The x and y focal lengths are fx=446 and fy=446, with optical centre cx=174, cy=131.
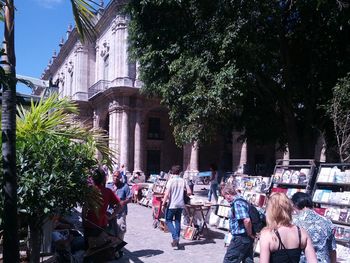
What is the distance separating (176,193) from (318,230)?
5054 mm

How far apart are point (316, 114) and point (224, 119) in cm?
350

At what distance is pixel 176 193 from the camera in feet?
30.0

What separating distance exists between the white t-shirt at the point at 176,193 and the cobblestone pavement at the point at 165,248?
87cm

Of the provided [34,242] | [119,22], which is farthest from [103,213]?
[119,22]

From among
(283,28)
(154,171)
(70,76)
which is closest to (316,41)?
(283,28)

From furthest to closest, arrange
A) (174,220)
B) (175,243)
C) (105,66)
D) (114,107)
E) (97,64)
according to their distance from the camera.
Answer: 1. (97,64)
2. (105,66)
3. (114,107)
4. (174,220)
5. (175,243)

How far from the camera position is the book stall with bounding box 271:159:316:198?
30.3 feet

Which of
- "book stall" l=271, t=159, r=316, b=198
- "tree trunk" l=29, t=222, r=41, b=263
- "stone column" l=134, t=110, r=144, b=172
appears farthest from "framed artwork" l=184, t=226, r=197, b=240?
"stone column" l=134, t=110, r=144, b=172

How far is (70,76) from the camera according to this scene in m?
46.7

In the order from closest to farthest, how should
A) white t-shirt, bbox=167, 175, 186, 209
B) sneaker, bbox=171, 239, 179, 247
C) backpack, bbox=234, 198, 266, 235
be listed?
backpack, bbox=234, 198, 266, 235 → sneaker, bbox=171, 239, 179, 247 → white t-shirt, bbox=167, 175, 186, 209

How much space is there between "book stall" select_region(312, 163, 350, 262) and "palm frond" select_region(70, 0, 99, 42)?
215 inches

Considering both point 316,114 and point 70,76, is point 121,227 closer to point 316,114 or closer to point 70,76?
point 316,114

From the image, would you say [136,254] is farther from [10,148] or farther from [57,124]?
[10,148]

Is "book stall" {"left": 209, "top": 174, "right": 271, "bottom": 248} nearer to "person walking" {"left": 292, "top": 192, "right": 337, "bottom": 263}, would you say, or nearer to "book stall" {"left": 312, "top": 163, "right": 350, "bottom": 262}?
"book stall" {"left": 312, "top": 163, "right": 350, "bottom": 262}
